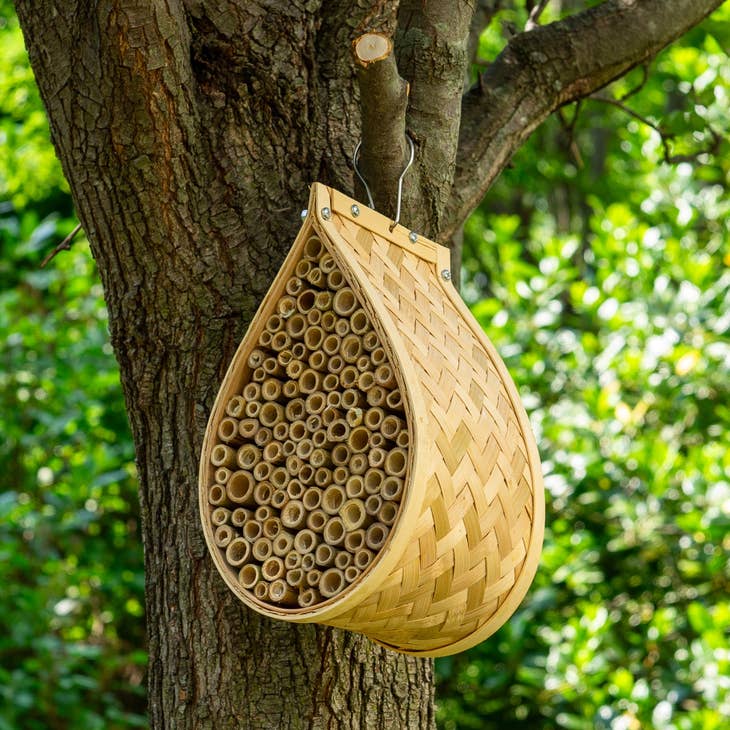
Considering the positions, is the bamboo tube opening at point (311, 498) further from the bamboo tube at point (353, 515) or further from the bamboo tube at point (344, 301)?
the bamboo tube at point (344, 301)

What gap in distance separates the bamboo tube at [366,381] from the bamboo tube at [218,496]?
21 centimetres

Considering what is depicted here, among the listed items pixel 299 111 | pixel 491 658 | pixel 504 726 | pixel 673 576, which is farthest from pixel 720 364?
pixel 299 111

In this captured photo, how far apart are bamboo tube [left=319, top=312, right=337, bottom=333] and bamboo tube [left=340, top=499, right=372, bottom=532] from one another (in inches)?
8.2

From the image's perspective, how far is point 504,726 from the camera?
3.35 metres

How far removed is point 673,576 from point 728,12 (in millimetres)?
1869

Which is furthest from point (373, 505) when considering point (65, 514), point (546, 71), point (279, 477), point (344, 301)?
point (65, 514)

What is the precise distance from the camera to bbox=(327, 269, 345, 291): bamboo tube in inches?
45.2

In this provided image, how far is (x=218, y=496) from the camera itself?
1163mm

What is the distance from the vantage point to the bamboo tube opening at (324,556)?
107cm

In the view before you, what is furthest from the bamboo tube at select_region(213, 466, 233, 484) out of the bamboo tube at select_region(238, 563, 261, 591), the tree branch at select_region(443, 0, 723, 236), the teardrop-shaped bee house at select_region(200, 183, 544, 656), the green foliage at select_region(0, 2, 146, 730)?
the green foliage at select_region(0, 2, 146, 730)

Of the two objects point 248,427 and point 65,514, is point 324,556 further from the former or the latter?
point 65,514

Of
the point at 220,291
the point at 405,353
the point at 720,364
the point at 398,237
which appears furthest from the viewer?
the point at 720,364

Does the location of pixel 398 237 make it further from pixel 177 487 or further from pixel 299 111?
pixel 177 487

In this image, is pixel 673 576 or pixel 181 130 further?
pixel 673 576
